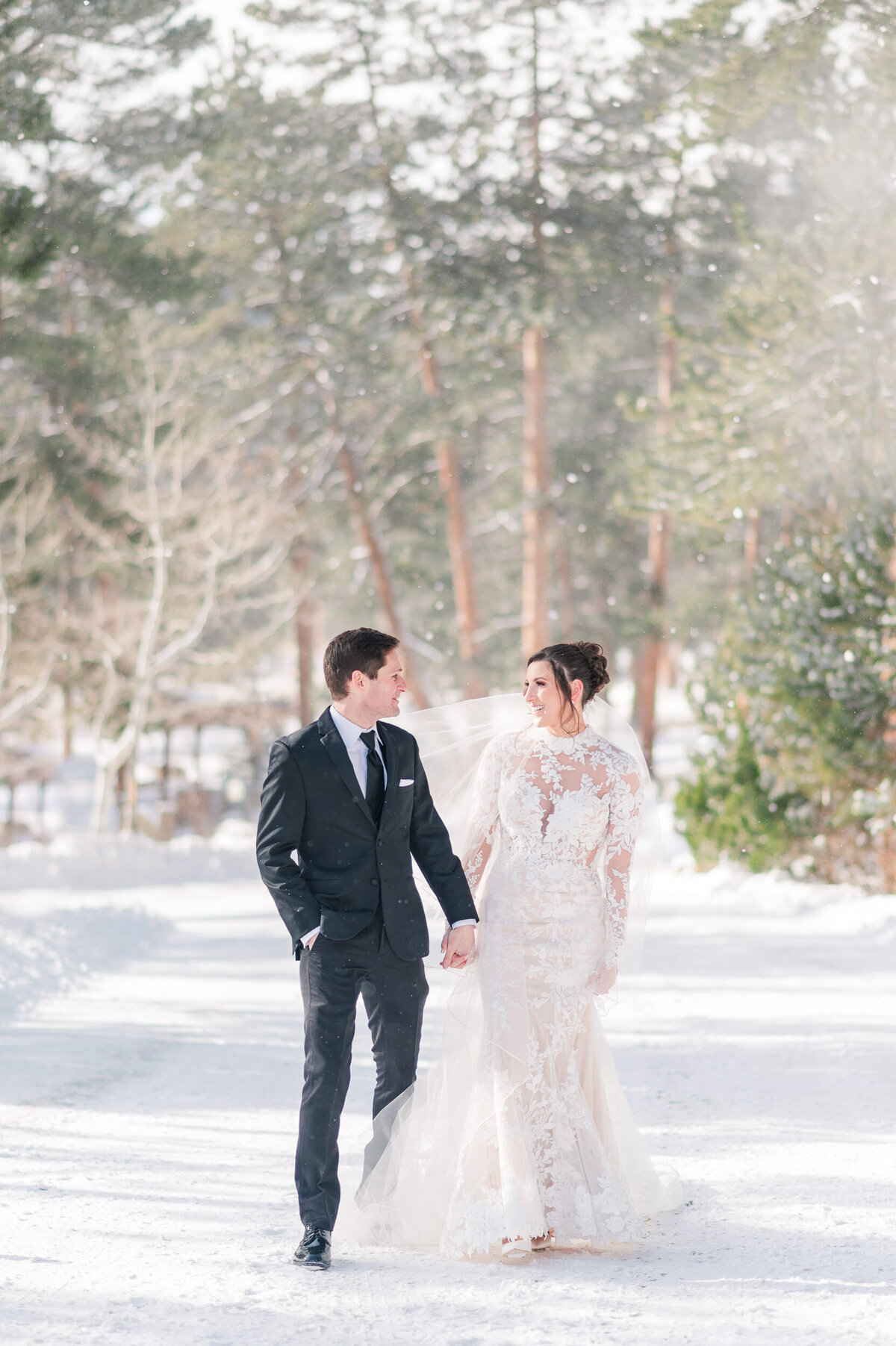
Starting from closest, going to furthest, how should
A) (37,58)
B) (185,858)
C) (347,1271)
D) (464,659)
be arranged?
(347,1271), (37,58), (185,858), (464,659)

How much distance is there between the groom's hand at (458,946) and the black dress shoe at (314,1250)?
38.9 inches

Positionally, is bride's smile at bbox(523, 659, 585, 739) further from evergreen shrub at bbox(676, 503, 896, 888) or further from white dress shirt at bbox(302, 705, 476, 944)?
evergreen shrub at bbox(676, 503, 896, 888)

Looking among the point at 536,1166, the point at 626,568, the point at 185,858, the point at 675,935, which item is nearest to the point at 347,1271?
the point at 536,1166

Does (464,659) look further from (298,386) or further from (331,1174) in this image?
(331,1174)

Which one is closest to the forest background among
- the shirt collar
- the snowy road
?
the snowy road

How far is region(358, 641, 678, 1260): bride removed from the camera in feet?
16.6

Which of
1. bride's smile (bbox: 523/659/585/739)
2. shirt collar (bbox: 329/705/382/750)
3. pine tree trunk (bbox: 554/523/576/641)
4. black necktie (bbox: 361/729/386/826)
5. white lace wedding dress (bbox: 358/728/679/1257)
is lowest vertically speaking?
white lace wedding dress (bbox: 358/728/679/1257)

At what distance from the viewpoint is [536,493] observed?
27.6m

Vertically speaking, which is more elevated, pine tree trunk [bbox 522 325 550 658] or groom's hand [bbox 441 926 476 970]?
pine tree trunk [bbox 522 325 550 658]

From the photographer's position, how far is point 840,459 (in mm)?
16891

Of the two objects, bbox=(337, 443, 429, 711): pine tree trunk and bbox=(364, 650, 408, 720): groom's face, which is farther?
bbox=(337, 443, 429, 711): pine tree trunk

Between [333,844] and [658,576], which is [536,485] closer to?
[658,576]

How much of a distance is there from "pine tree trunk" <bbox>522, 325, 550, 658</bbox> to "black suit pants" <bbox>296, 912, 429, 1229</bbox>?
22263mm

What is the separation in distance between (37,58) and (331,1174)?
14.1 meters
